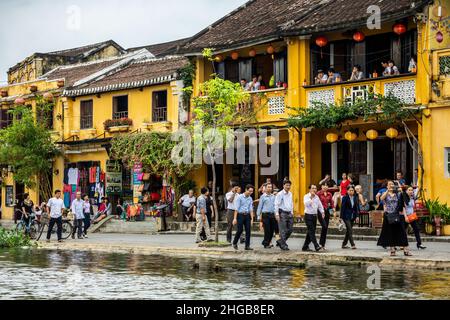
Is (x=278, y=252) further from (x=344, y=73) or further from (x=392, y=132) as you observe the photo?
(x=344, y=73)

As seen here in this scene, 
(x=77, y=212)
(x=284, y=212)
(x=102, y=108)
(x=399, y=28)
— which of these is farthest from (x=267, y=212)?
(x=102, y=108)

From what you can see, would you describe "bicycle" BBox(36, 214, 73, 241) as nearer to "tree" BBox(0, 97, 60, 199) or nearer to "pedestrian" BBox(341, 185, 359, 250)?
"tree" BBox(0, 97, 60, 199)

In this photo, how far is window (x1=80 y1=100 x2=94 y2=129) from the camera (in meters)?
45.6

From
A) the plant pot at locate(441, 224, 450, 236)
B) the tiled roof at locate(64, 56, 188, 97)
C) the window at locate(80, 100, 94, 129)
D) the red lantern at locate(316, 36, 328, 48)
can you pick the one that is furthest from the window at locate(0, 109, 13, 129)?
the plant pot at locate(441, 224, 450, 236)

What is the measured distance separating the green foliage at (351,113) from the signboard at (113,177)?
11.5 meters

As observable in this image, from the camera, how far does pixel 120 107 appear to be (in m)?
44.0

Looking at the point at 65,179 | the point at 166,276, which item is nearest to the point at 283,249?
the point at 166,276

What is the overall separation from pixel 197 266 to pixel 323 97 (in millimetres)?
12697

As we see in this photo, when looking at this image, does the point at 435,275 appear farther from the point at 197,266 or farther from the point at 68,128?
the point at 68,128

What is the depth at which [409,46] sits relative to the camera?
105ft

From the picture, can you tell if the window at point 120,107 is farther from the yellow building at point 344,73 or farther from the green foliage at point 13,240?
the green foliage at point 13,240

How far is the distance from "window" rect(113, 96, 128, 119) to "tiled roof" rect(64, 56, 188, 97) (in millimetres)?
601

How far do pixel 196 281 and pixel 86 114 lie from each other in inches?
1078
